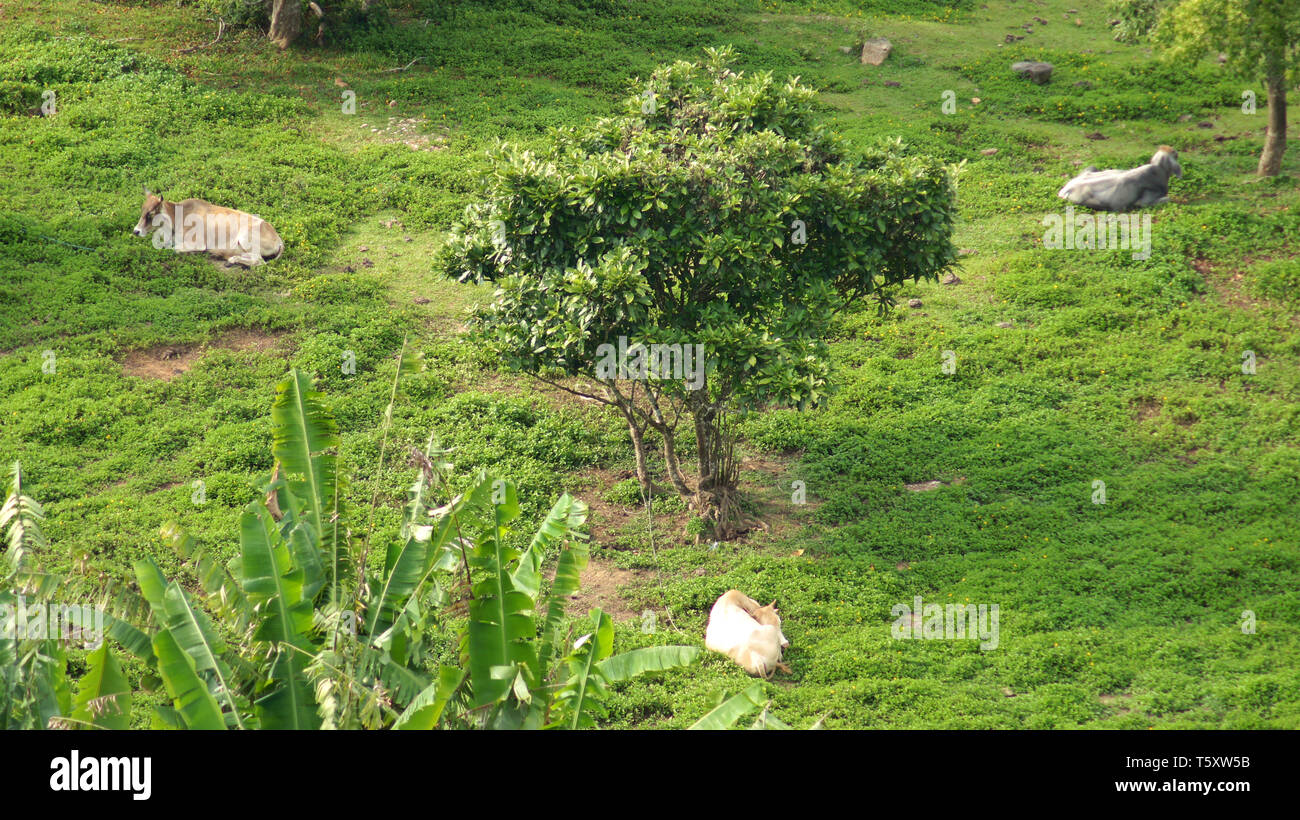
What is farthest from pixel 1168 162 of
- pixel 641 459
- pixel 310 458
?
pixel 310 458

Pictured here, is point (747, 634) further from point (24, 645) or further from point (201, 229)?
point (201, 229)

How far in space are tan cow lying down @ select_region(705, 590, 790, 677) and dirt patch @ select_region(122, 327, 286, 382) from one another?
851cm

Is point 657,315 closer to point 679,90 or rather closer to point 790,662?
point 679,90

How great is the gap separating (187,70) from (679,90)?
48.7ft

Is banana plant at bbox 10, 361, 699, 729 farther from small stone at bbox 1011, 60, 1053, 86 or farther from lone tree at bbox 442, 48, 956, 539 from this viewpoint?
small stone at bbox 1011, 60, 1053, 86

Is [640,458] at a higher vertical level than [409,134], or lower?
lower

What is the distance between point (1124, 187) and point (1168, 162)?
1.12 m

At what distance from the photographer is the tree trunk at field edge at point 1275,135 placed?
19.0 metres

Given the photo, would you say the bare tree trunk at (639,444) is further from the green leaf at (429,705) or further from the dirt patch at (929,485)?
the green leaf at (429,705)

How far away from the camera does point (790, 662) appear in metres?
11.0

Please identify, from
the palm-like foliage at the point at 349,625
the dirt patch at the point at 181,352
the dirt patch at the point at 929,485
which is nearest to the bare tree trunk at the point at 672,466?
the dirt patch at the point at 929,485

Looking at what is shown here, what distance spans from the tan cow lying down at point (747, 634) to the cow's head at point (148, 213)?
39.1 feet

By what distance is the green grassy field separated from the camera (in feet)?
36.7

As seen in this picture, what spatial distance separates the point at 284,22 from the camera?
81.2 feet
